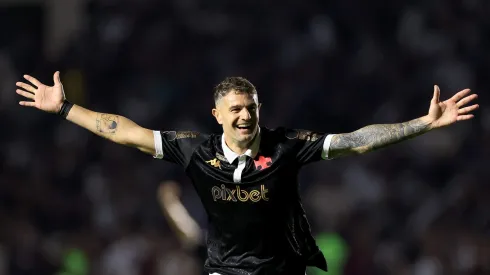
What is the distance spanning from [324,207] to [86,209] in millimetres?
2765

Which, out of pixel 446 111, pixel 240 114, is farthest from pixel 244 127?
pixel 446 111

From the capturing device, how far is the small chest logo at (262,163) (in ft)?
22.4

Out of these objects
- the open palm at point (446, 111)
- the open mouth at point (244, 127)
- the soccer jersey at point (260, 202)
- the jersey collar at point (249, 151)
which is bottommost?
the soccer jersey at point (260, 202)

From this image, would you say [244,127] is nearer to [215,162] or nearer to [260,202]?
[215,162]

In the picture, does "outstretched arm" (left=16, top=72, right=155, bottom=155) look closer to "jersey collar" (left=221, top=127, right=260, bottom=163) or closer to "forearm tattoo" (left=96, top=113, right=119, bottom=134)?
"forearm tattoo" (left=96, top=113, right=119, bottom=134)

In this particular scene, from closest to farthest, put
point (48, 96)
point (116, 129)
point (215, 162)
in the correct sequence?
point (215, 162) < point (116, 129) < point (48, 96)

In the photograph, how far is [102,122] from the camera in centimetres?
722

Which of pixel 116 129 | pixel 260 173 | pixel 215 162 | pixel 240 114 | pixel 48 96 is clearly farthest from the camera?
pixel 48 96

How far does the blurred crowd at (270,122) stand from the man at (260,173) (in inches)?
140

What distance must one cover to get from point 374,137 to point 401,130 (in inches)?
6.5

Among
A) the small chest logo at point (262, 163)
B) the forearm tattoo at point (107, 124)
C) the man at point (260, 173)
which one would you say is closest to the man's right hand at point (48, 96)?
the forearm tattoo at point (107, 124)

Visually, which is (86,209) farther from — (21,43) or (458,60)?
(458,60)

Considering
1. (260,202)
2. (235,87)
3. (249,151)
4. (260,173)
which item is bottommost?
(260,202)

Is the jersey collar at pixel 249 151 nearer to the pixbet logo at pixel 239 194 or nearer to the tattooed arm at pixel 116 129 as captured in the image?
the pixbet logo at pixel 239 194
